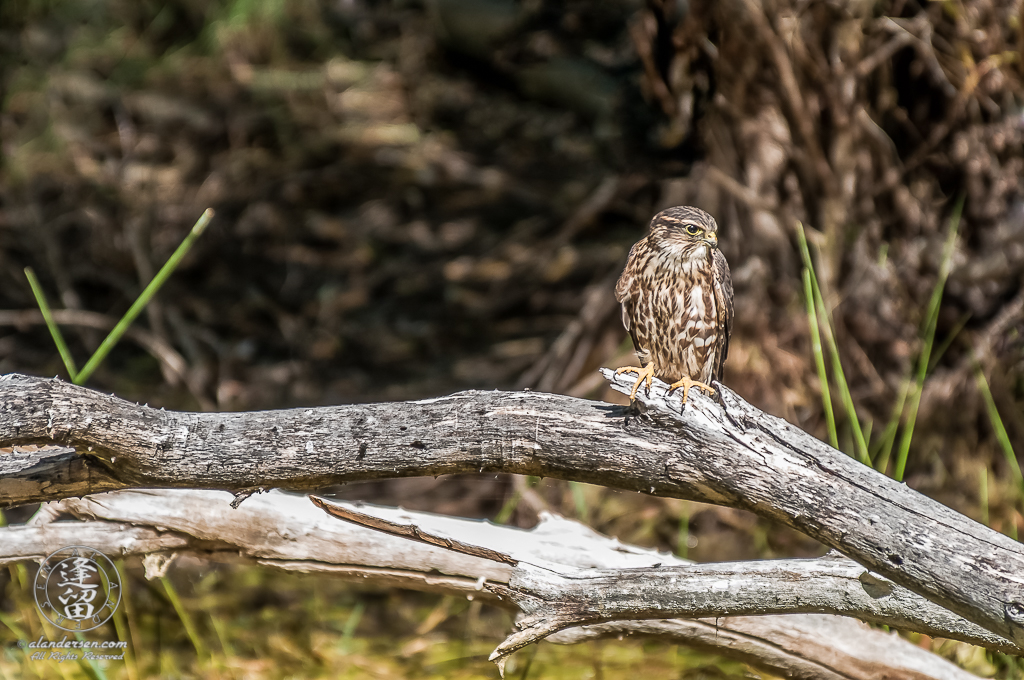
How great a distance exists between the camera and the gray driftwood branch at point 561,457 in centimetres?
175

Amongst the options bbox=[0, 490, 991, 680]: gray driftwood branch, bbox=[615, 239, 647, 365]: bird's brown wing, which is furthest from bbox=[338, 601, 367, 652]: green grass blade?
bbox=[615, 239, 647, 365]: bird's brown wing

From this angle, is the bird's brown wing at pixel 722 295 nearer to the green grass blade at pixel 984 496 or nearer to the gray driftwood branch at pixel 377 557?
the gray driftwood branch at pixel 377 557

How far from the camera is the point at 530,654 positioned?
295 cm

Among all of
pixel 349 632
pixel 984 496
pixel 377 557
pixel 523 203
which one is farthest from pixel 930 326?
pixel 523 203

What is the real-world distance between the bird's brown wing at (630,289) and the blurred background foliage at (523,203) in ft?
1.53

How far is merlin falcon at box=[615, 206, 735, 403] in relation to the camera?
2314 mm

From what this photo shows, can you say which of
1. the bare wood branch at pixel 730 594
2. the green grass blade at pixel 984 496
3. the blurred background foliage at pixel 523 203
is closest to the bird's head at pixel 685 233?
the blurred background foliage at pixel 523 203

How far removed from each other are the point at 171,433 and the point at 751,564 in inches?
54.1

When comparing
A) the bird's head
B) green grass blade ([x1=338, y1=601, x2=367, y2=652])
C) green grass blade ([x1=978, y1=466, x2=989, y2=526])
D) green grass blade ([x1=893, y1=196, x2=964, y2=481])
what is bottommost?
green grass blade ([x1=338, y1=601, x2=367, y2=652])

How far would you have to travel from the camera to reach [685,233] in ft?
7.53

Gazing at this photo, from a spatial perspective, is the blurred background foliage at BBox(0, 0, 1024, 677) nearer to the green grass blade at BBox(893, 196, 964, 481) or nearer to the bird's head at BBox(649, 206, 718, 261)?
the green grass blade at BBox(893, 196, 964, 481)

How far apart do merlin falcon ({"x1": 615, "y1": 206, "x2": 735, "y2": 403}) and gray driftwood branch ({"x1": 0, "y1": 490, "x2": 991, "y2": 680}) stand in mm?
587

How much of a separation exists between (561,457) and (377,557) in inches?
32.6

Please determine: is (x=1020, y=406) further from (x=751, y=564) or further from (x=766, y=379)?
(x=751, y=564)
